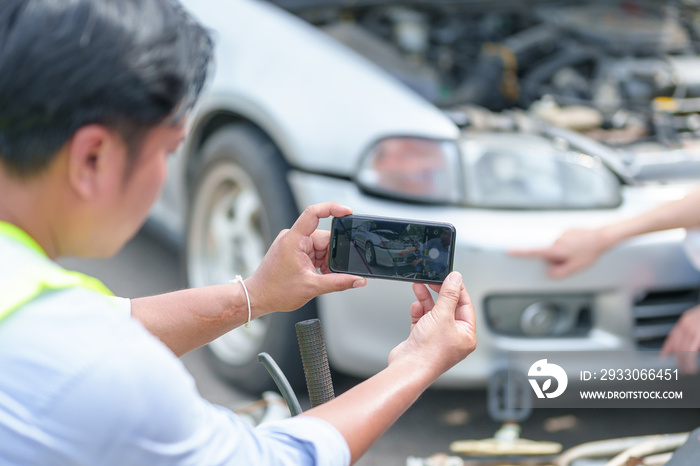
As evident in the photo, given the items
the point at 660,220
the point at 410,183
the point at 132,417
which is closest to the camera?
the point at 132,417

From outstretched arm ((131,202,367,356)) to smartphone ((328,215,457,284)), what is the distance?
0.08ft

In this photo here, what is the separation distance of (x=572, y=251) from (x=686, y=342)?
451mm

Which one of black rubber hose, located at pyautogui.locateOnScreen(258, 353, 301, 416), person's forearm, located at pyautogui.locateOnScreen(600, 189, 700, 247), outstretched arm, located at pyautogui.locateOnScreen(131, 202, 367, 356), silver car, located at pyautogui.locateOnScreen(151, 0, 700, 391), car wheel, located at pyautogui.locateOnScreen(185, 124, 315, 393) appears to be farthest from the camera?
car wheel, located at pyautogui.locateOnScreen(185, 124, 315, 393)

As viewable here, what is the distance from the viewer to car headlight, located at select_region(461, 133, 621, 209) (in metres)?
2.04

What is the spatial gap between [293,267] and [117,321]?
18.6 inches

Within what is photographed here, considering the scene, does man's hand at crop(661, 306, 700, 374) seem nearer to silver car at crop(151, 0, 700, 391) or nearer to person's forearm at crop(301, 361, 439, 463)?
silver car at crop(151, 0, 700, 391)

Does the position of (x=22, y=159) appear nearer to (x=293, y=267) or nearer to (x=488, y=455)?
(x=293, y=267)

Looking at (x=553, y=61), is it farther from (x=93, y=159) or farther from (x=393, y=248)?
(x=93, y=159)

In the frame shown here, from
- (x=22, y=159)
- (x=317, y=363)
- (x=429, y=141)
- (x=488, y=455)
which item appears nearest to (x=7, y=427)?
(x=22, y=159)

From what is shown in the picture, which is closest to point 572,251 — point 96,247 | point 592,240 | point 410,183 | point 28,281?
point 592,240

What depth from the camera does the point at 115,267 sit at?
329 cm

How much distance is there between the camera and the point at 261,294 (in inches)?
46.7

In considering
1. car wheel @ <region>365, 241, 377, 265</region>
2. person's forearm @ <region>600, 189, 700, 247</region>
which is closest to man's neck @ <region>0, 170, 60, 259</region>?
car wheel @ <region>365, 241, 377, 265</region>

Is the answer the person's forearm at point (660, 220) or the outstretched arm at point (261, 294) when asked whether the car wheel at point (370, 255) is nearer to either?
the outstretched arm at point (261, 294)
